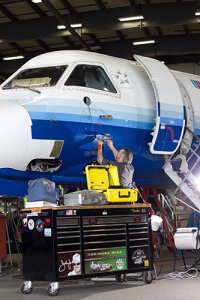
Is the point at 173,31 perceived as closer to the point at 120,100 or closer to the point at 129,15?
the point at 129,15

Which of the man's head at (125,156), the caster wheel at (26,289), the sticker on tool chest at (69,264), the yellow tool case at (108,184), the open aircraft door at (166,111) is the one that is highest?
the open aircraft door at (166,111)

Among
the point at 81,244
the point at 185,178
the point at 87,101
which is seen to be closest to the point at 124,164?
the point at 87,101

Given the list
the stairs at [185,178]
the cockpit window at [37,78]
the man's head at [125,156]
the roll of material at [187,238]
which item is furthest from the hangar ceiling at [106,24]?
the roll of material at [187,238]

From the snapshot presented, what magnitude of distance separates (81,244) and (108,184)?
1.69m

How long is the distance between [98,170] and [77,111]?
1.54 metres

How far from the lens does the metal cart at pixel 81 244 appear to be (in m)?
8.53

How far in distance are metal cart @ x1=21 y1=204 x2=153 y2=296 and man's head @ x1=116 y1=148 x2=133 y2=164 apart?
1.30 m

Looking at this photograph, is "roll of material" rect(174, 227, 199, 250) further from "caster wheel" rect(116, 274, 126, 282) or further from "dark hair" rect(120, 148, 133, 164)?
"dark hair" rect(120, 148, 133, 164)

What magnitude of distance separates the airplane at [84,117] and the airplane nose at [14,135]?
19 millimetres

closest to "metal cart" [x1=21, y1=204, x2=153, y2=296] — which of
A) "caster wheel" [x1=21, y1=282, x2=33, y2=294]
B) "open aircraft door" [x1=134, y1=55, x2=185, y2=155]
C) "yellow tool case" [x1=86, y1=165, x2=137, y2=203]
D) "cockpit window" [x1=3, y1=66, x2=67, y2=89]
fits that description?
"caster wheel" [x1=21, y1=282, x2=33, y2=294]

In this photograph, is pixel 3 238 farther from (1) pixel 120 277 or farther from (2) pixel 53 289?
(2) pixel 53 289

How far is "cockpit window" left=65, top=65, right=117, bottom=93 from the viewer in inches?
446

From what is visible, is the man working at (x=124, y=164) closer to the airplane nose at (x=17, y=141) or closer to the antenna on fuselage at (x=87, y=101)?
the antenna on fuselage at (x=87, y=101)

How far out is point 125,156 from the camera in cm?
1073
